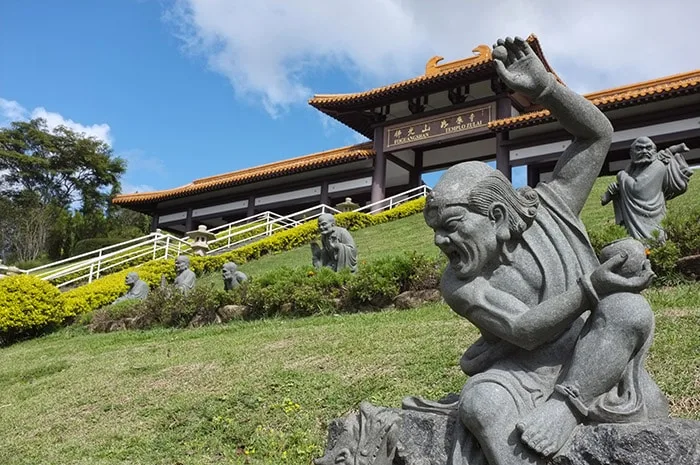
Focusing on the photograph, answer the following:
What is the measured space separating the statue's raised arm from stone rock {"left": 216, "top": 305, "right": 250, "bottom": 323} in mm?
8660

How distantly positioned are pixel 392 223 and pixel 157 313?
34.1 feet

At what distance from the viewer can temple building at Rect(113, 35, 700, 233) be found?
62.1 feet

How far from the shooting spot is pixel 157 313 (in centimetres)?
1199

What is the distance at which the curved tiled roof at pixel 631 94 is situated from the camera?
56.8 ft

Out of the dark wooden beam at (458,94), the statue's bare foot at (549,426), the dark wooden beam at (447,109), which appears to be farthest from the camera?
the dark wooden beam at (458,94)

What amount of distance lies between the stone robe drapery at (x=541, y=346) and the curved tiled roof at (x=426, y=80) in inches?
737

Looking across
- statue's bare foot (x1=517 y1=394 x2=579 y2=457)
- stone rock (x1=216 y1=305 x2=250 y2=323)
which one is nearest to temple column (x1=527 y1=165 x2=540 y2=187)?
stone rock (x1=216 y1=305 x2=250 y2=323)

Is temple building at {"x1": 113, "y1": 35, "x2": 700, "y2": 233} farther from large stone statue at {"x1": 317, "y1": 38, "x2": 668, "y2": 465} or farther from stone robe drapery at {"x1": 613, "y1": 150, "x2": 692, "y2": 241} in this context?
large stone statue at {"x1": 317, "y1": 38, "x2": 668, "y2": 465}

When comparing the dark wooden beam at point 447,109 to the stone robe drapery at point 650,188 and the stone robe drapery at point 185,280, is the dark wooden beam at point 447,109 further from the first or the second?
the stone robe drapery at point 650,188

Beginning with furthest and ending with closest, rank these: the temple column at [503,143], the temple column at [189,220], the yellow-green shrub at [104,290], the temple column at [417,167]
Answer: the temple column at [189,220] < the temple column at [417,167] < the temple column at [503,143] < the yellow-green shrub at [104,290]

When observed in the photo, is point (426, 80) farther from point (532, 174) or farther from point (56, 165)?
point (56, 165)

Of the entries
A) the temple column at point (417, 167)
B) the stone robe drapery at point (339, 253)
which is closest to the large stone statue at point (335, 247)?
the stone robe drapery at point (339, 253)

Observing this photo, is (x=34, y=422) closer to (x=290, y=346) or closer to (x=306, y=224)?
(x=290, y=346)

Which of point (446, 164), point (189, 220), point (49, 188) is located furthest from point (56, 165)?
point (446, 164)
